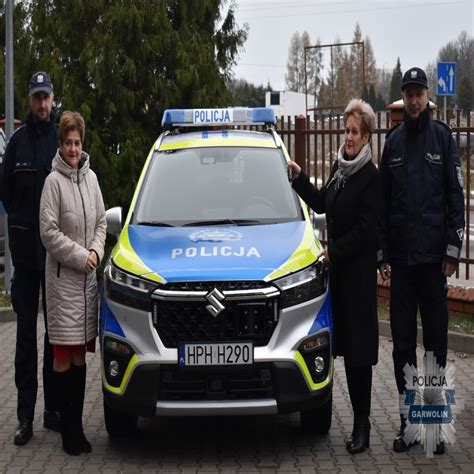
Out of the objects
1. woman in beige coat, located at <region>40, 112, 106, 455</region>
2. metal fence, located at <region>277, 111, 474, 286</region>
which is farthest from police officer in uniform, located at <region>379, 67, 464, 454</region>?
metal fence, located at <region>277, 111, 474, 286</region>

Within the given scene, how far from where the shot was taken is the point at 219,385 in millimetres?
5914

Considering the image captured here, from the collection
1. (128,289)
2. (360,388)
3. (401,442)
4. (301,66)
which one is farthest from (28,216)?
(301,66)

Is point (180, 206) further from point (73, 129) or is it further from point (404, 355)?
point (404, 355)

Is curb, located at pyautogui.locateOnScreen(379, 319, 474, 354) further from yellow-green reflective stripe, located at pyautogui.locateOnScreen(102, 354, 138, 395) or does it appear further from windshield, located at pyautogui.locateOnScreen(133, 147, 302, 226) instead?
yellow-green reflective stripe, located at pyautogui.locateOnScreen(102, 354, 138, 395)

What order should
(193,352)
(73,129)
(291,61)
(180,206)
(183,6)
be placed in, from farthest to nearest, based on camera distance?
(291,61) → (183,6) → (180,206) → (73,129) → (193,352)

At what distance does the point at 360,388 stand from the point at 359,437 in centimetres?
29

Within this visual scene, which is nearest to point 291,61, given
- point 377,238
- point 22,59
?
point 22,59

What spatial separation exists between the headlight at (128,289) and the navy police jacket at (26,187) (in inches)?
23.6

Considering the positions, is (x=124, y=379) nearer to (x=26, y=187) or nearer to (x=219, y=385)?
(x=219, y=385)

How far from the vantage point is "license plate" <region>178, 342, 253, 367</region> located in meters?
5.83

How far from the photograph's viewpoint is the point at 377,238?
6301mm

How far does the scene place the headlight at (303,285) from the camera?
5922 mm

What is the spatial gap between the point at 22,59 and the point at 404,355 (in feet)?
31.3

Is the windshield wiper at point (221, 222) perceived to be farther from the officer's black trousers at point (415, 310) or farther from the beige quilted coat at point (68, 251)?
the officer's black trousers at point (415, 310)
